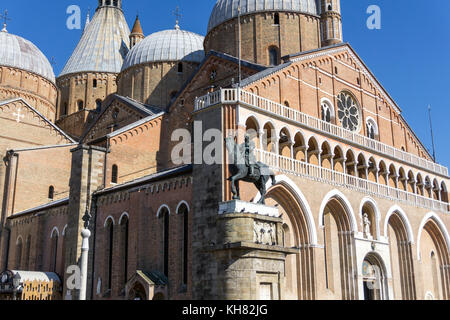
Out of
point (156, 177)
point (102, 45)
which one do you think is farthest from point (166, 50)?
point (156, 177)

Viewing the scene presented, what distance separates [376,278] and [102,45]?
31356 mm

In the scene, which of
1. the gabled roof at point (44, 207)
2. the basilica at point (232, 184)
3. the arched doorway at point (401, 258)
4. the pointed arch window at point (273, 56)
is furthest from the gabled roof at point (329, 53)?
the gabled roof at point (44, 207)

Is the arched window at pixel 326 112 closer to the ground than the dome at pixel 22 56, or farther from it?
closer to the ground

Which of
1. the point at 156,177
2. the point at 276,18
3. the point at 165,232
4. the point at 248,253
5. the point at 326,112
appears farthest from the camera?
the point at 276,18

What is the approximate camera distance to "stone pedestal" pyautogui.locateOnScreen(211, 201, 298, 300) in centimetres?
1478

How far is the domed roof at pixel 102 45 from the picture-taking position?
44.8 metres

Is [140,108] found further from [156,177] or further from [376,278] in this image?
[376,278]

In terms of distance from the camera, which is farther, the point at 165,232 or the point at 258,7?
the point at 258,7

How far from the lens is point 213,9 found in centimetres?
3441

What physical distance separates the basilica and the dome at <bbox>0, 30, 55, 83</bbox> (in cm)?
709

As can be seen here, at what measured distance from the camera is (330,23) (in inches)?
1225

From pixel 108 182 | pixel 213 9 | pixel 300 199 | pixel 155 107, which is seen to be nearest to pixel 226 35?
pixel 213 9

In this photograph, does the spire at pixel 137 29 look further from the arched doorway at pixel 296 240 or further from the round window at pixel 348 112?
the arched doorway at pixel 296 240

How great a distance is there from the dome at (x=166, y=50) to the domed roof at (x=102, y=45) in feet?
25.8
